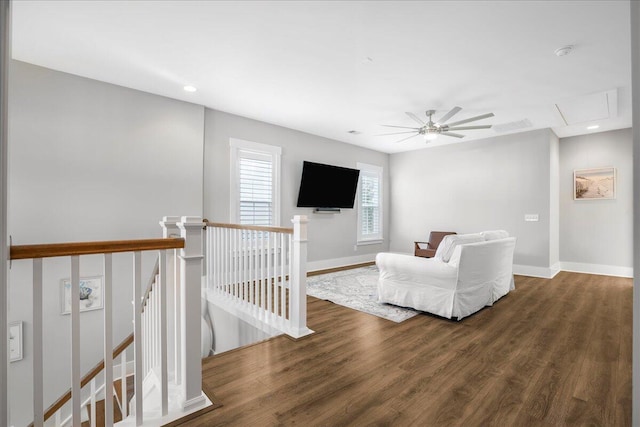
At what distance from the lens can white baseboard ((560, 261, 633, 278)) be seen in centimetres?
545

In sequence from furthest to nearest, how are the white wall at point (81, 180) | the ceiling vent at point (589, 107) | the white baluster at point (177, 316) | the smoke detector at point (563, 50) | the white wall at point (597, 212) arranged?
the white wall at point (597, 212), the ceiling vent at point (589, 107), the white wall at point (81, 180), the smoke detector at point (563, 50), the white baluster at point (177, 316)

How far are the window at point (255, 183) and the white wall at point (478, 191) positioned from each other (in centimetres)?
356

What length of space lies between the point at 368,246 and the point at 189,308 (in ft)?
19.0

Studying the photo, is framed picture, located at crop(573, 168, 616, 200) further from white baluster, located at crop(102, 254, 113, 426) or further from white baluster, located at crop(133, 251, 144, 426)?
white baluster, located at crop(102, 254, 113, 426)

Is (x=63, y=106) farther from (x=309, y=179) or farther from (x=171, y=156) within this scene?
(x=309, y=179)

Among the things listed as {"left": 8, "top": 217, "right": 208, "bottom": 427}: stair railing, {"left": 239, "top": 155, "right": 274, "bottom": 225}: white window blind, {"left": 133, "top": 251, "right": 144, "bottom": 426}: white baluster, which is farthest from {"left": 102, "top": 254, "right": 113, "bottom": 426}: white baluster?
{"left": 239, "top": 155, "right": 274, "bottom": 225}: white window blind

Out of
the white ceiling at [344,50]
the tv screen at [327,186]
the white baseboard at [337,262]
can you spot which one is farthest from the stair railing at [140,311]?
the white baseboard at [337,262]

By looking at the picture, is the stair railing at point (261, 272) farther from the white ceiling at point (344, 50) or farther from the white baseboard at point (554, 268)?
the white baseboard at point (554, 268)

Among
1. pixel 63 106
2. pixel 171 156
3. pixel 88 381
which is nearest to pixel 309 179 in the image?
pixel 171 156

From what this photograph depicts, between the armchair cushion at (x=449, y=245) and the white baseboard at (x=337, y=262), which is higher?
the armchair cushion at (x=449, y=245)

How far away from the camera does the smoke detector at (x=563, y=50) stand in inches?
110

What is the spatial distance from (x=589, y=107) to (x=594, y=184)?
2168 mm

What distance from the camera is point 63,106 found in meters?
3.32

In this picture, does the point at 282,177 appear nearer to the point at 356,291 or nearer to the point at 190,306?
the point at 356,291
